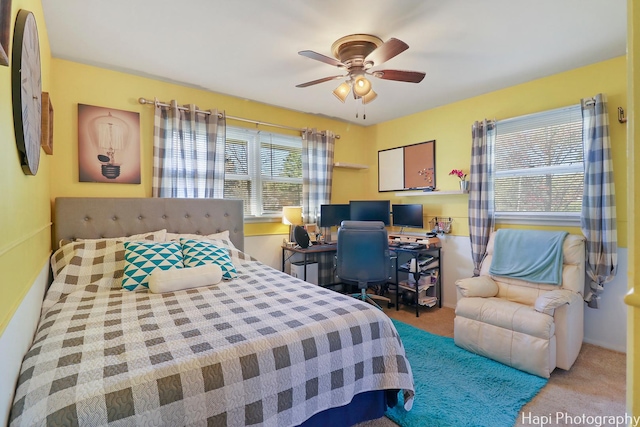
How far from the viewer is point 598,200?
251 centimetres

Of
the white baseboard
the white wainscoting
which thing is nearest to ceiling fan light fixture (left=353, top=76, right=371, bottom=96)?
the white wainscoting

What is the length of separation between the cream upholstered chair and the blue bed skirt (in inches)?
45.0

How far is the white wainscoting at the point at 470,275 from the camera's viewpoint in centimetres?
253

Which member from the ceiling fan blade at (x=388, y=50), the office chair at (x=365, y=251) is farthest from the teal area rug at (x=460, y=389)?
the ceiling fan blade at (x=388, y=50)

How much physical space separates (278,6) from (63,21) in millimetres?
1485

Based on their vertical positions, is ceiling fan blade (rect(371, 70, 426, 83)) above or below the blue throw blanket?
above

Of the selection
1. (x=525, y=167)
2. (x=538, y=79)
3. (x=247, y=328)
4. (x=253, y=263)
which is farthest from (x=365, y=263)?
(x=538, y=79)

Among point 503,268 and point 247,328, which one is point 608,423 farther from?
point 247,328

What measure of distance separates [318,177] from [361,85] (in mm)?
1786

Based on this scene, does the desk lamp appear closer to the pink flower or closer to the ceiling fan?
the ceiling fan

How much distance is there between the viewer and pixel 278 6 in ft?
6.03

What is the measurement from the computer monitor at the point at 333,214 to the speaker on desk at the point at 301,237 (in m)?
0.48

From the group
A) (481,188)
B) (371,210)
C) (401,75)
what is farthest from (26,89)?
(481,188)

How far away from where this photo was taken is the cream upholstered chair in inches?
85.0
